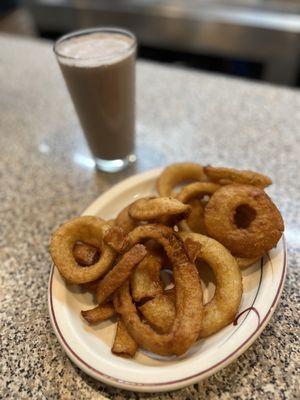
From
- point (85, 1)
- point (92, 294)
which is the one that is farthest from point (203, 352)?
point (85, 1)

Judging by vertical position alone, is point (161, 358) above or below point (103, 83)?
below

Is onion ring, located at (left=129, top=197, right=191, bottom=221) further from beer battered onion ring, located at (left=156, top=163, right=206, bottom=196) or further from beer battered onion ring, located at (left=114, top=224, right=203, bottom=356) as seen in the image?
beer battered onion ring, located at (left=156, top=163, right=206, bottom=196)

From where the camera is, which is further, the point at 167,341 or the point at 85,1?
the point at 85,1

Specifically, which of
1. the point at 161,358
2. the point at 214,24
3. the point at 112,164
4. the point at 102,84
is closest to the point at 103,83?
the point at 102,84

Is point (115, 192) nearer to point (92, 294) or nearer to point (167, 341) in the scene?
point (92, 294)

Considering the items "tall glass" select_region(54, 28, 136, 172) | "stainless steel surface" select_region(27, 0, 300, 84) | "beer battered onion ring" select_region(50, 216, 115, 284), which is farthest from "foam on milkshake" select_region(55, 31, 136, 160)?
"stainless steel surface" select_region(27, 0, 300, 84)

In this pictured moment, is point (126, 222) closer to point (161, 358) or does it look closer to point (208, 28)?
point (161, 358)
